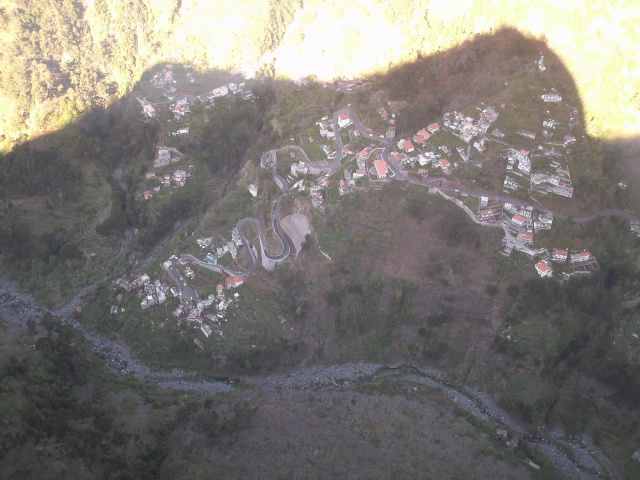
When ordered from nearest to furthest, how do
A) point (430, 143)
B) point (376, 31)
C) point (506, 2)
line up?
point (430, 143)
point (506, 2)
point (376, 31)

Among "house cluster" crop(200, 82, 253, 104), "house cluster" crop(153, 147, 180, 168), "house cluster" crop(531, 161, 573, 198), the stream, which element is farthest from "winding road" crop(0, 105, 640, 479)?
"house cluster" crop(200, 82, 253, 104)

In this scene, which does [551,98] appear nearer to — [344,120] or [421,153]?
[421,153]

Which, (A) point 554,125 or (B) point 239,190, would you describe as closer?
(A) point 554,125

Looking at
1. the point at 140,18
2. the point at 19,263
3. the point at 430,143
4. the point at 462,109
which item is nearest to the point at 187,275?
the point at 19,263

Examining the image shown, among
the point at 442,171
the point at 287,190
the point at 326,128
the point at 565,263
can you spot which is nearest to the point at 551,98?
→ the point at 442,171

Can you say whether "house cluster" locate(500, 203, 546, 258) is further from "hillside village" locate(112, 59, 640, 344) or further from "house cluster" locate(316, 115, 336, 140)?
"house cluster" locate(316, 115, 336, 140)

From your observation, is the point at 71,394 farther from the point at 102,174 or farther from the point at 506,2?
the point at 506,2

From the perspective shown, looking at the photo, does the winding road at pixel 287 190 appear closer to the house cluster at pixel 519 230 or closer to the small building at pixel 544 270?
the house cluster at pixel 519 230

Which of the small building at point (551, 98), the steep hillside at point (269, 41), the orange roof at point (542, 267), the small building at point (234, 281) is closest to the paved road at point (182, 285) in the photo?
the small building at point (234, 281)
